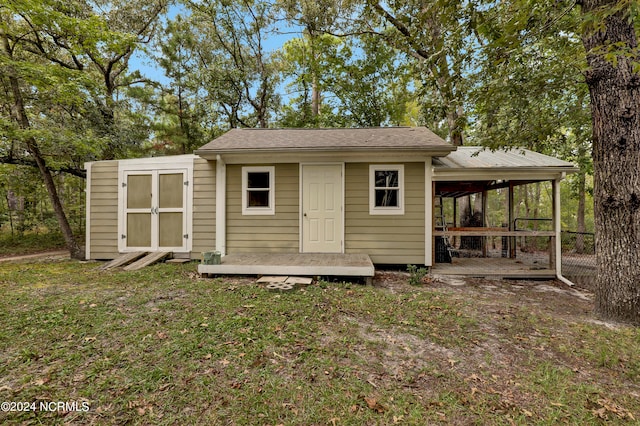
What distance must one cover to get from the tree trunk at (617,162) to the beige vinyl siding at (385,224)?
9.19ft

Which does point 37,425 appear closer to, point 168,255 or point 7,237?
point 168,255

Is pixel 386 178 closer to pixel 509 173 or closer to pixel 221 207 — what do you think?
pixel 509 173

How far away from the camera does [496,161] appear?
6.31 metres

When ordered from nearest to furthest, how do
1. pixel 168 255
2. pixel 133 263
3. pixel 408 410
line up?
pixel 408 410 → pixel 133 263 → pixel 168 255

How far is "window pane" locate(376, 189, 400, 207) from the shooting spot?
605 centimetres

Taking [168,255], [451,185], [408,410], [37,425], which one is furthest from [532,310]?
[168,255]

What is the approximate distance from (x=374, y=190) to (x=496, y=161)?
3.00 metres

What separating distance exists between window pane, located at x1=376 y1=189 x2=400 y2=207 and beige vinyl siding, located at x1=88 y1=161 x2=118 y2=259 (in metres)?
6.42

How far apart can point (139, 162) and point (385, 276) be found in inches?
254

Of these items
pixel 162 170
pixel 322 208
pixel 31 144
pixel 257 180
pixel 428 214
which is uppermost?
pixel 31 144

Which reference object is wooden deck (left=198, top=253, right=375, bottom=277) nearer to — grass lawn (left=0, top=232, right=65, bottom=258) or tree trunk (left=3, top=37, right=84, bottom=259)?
tree trunk (left=3, top=37, right=84, bottom=259)

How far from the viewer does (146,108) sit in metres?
12.8

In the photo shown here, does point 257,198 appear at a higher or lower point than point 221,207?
higher

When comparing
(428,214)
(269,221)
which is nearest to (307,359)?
(269,221)
